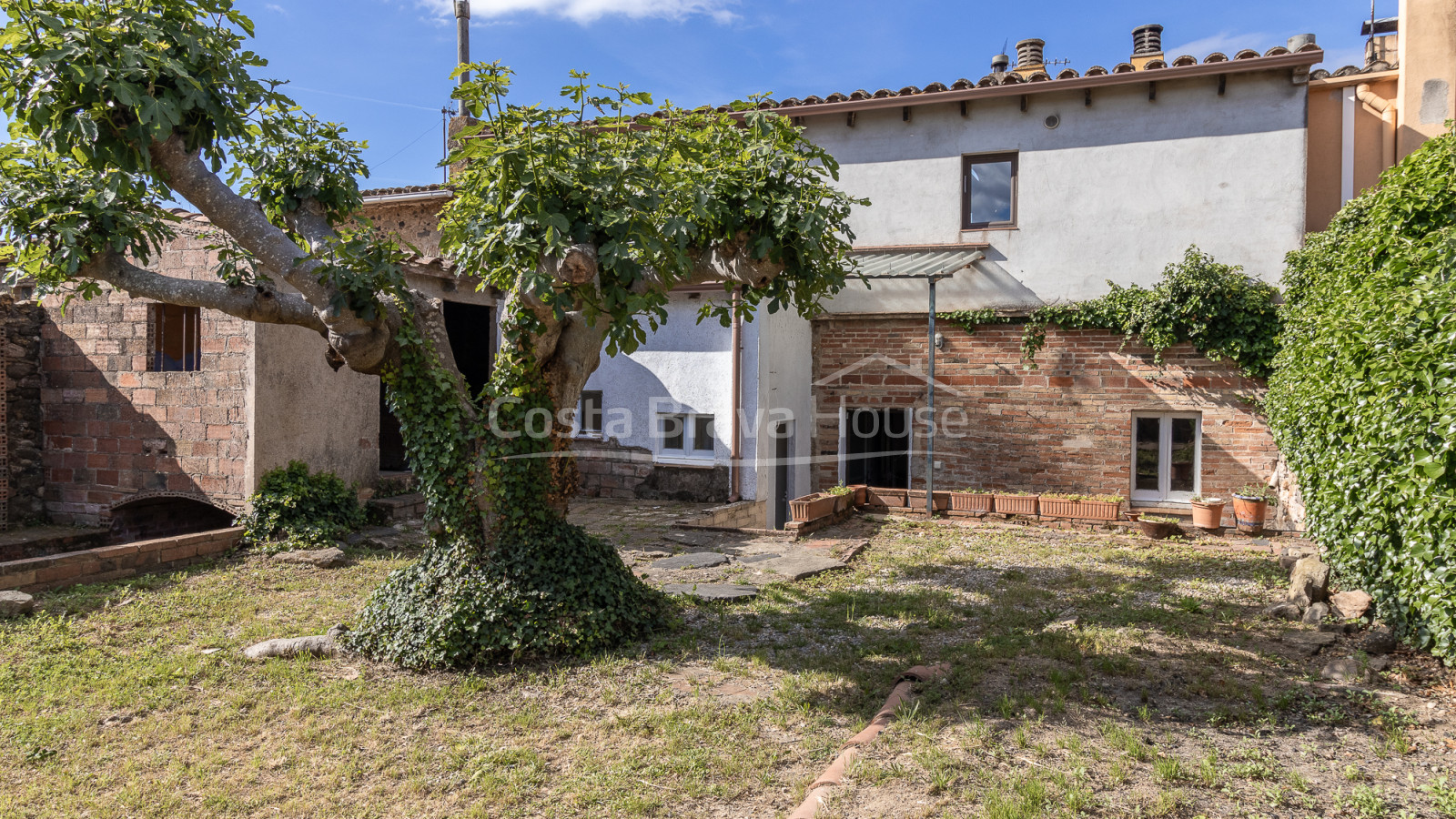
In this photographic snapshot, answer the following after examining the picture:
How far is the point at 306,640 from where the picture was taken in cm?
558

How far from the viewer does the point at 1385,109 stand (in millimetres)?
10805

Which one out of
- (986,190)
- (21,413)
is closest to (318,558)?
(21,413)

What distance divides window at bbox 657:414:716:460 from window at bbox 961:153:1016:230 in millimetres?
5042

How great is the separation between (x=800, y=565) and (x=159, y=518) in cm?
829

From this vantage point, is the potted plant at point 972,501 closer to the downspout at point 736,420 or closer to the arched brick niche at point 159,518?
the downspout at point 736,420

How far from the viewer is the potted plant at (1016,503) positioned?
1083cm

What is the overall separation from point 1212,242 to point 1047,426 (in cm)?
333

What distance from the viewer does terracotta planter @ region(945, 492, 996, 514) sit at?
36.3 feet

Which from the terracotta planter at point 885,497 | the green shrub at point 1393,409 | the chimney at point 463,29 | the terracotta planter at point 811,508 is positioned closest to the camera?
the green shrub at point 1393,409

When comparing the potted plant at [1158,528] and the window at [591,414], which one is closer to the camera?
the potted plant at [1158,528]

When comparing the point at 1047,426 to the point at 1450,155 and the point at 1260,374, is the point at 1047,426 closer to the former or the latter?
the point at 1260,374

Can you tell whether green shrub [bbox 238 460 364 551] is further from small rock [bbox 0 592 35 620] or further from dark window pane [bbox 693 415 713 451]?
dark window pane [bbox 693 415 713 451]

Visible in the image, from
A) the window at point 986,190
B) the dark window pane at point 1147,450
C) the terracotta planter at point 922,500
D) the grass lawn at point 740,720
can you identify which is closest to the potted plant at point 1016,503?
the terracotta planter at point 922,500

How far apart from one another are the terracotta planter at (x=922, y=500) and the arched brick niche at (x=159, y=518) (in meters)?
8.78
